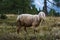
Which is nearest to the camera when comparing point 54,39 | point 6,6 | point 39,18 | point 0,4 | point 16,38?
point 54,39

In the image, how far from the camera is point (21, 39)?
8383 millimetres

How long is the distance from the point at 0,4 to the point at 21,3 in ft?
14.8

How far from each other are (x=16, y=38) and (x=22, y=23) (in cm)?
464

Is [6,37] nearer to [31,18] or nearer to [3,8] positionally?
[31,18]

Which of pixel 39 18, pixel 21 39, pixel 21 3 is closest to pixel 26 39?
pixel 21 39

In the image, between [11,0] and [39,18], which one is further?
[11,0]

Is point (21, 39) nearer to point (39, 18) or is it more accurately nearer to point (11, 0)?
point (39, 18)

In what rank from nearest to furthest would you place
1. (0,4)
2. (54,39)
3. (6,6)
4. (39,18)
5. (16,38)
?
(54,39) → (16,38) → (39,18) → (0,4) → (6,6)

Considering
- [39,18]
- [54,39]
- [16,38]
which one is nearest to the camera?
[54,39]

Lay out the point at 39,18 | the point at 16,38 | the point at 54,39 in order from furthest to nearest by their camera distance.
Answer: the point at 39,18, the point at 16,38, the point at 54,39

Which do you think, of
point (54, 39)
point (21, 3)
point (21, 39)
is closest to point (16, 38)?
point (21, 39)

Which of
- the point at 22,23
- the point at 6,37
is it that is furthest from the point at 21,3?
the point at 6,37

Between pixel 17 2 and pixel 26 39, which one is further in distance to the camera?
pixel 17 2

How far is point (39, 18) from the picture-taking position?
12.9 metres
